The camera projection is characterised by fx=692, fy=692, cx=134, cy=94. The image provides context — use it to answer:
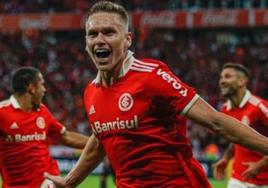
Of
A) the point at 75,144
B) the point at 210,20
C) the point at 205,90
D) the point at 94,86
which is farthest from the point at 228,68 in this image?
the point at 210,20

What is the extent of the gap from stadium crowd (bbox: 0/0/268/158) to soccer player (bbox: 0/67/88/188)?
15.1 m

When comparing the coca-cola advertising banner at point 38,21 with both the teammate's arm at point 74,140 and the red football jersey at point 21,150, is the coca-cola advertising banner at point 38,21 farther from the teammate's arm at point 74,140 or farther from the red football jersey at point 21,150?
the red football jersey at point 21,150

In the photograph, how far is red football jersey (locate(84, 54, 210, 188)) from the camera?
3.85 meters

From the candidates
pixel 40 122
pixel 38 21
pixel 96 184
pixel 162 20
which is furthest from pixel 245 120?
pixel 38 21

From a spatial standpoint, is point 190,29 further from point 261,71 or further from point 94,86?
point 94,86

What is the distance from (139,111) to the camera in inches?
153

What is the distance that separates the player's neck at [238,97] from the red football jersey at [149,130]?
4.24 m

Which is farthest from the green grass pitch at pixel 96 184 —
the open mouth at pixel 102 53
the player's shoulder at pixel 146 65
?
the open mouth at pixel 102 53

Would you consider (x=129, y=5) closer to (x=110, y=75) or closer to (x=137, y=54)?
(x=137, y=54)

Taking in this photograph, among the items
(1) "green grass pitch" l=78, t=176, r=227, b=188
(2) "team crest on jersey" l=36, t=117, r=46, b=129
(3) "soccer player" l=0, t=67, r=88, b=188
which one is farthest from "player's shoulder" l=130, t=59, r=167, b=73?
(1) "green grass pitch" l=78, t=176, r=227, b=188

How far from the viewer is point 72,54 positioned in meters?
29.5

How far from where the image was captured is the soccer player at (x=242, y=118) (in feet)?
25.1

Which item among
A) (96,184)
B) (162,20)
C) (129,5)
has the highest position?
(129,5)

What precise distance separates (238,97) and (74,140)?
210cm
